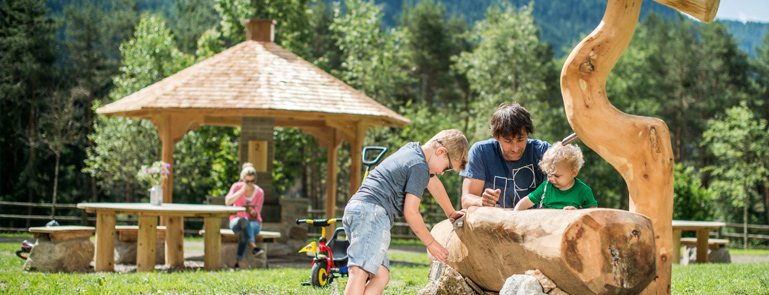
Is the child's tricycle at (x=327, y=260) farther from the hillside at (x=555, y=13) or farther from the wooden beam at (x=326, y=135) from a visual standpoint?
the hillside at (x=555, y=13)

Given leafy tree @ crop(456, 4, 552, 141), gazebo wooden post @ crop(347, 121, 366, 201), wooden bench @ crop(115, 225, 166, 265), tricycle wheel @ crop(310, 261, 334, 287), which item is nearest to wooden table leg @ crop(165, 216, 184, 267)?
wooden bench @ crop(115, 225, 166, 265)

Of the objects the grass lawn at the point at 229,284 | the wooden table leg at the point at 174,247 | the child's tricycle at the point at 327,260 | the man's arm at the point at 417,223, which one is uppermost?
the man's arm at the point at 417,223

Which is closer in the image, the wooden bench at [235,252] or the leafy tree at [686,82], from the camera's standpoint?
the wooden bench at [235,252]

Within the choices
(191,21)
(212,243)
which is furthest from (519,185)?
(191,21)

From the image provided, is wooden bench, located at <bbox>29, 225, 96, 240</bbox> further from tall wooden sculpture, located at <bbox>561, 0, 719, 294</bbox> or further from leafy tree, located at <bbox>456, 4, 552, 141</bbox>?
leafy tree, located at <bbox>456, 4, 552, 141</bbox>

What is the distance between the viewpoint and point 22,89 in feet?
93.6

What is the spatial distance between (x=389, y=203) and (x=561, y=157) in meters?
1.08

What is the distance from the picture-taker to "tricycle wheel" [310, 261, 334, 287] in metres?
6.36

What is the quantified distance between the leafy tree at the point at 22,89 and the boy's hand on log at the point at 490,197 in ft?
89.8

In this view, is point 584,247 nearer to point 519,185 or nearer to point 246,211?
point 519,185

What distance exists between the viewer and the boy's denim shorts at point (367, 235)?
12.6 ft

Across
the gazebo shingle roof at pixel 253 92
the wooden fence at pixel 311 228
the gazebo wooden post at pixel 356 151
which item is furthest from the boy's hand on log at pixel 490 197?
the wooden fence at pixel 311 228

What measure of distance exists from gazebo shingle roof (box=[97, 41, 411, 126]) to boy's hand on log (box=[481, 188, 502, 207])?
272 inches

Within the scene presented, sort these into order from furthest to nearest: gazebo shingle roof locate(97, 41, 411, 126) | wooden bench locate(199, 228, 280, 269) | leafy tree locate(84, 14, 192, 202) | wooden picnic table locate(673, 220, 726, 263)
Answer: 1. leafy tree locate(84, 14, 192, 202)
2. gazebo shingle roof locate(97, 41, 411, 126)
3. wooden picnic table locate(673, 220, 726, 263)
4. wooden bench locate(199, 228, 280, 269)
